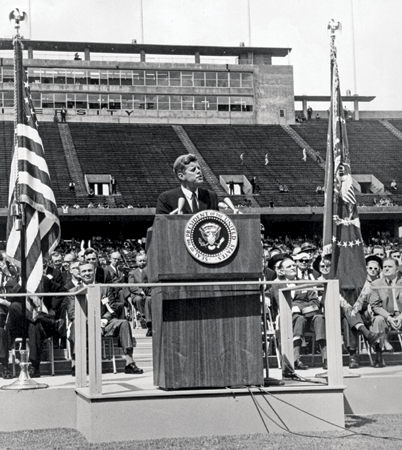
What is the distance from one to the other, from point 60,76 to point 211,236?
193 feet

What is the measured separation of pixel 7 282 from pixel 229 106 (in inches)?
2121

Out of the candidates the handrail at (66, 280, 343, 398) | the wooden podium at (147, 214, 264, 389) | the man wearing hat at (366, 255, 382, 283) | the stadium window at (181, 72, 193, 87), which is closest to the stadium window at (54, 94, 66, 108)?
the stadium window at (181, 72, 193, 87)

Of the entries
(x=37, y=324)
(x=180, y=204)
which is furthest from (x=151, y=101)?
(x=180, y=204)

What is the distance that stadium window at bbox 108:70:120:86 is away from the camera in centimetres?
6378

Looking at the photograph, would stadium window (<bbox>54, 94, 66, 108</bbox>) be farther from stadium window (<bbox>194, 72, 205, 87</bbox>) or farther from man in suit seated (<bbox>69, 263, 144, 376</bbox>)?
man in suit seated (<bbox>69, 263, 144, 376</bbox>)

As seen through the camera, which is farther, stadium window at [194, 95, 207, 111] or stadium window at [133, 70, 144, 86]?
stadium window at [133, 70, 144, 86]

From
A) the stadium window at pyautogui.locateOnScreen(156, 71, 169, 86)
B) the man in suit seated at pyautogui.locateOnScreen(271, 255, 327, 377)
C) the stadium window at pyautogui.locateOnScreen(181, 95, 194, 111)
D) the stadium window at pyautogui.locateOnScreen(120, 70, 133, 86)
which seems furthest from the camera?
the stadium window at pyautogui.locateOnScreen(156, 71, 169, 86)

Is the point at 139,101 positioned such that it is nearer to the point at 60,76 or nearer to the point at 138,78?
the point at 138,78

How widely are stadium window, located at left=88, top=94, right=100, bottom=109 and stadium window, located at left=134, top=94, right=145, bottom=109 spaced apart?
104 inches

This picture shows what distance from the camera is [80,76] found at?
6384 cm

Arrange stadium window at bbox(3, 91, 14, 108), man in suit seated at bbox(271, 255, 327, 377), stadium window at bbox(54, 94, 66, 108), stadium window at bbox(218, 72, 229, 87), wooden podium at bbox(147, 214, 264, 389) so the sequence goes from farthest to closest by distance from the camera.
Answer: stadium window at bbox(218, 72, 229, 87), stadium window at bbox(3, 91, 14, 108), stadium window at bbox(54, 94, 66, 108), man in suit seated at bbox(271, 255, 327, 377), wooden podium at bbox(147, 214, 264, 389)

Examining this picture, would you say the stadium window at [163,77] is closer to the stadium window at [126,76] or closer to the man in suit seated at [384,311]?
the stadium window at [126,76]

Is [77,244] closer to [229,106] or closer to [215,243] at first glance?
[229,106]

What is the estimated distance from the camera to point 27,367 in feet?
25.6
